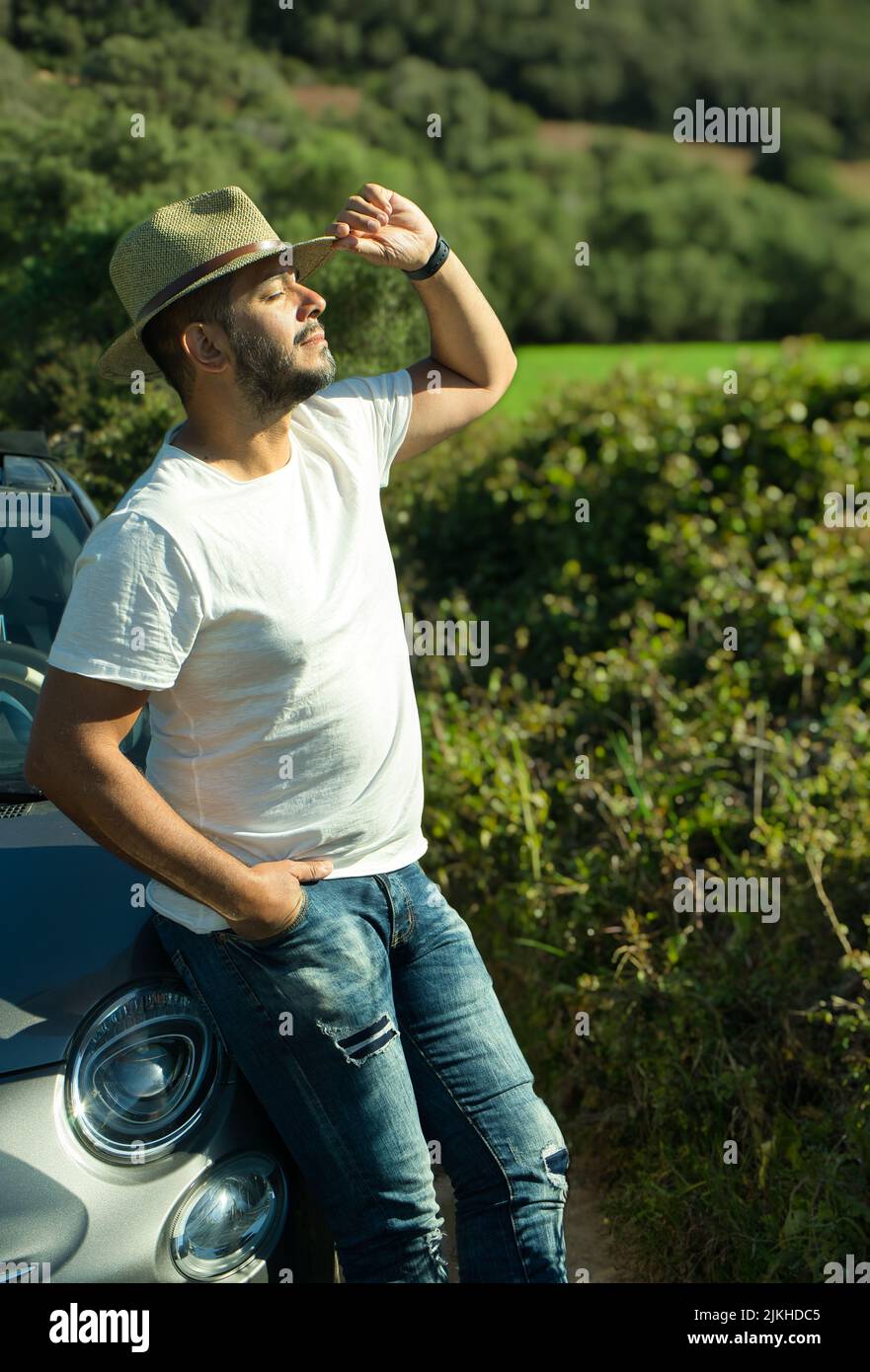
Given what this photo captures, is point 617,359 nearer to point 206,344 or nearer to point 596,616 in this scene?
point 596,616

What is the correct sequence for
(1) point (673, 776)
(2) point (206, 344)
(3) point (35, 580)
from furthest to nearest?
(1) point (673, 776) < (3) point (35, 580) < (2) point (206, 344)

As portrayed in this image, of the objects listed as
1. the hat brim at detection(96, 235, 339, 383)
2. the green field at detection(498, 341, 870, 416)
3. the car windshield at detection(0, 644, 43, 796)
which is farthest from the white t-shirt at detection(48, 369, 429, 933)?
the green field at detection(498, 341, 870, 416)

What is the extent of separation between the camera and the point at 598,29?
1333 cm

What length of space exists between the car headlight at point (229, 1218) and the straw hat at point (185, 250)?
132 cm

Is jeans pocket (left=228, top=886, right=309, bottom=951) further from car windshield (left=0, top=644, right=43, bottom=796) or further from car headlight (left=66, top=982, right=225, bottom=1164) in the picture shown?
car windshield (left=0, top=644, right=43, bottom=796)

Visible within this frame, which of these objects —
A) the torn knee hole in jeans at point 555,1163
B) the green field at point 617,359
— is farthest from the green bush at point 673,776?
the torn knee hole in jeans at point 555,1163

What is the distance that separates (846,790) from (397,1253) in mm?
2105

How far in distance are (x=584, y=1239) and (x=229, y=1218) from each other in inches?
49.3

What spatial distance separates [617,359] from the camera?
9617 mm

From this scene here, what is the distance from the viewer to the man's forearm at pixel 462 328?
104 inches

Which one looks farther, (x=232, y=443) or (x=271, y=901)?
(x=232, y=443)

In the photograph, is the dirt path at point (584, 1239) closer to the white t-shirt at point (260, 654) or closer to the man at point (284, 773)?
the man at point (284, 773)

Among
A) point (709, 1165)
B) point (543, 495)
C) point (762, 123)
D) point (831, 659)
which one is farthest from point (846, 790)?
point (762, 123)

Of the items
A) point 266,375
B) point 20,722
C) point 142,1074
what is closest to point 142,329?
point 266,375
